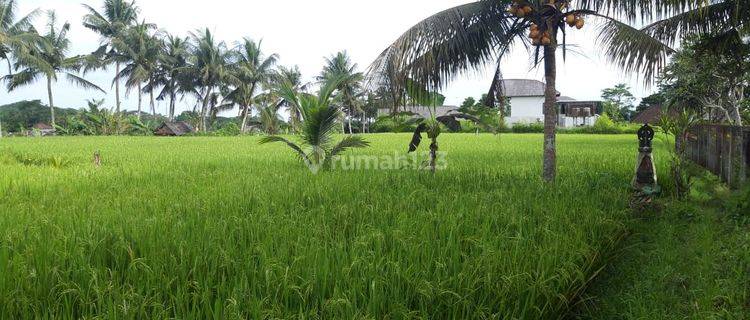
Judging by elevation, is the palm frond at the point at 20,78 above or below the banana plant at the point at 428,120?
above

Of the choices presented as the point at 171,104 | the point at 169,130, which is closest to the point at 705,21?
the point at 169,130

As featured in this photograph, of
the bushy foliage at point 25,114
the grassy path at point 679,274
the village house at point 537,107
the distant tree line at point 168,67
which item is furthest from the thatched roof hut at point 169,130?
the grassy path at point 679,274

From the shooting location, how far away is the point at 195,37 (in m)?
32.9

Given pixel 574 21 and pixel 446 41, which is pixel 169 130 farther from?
pixel 574 21

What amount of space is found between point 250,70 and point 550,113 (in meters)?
29.9

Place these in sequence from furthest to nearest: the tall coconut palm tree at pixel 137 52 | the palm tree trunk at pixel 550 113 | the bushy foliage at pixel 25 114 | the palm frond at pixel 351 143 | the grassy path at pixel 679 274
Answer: the bushy foliage at pixel 25 114 < the tall coconut palm tree at pixel 137 52 < the palm frond at pixel 351 143 < the palm tree trunk at pixel 550 113 < the grassy path at pixel 679 274

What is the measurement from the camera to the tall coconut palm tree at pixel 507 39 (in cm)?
568

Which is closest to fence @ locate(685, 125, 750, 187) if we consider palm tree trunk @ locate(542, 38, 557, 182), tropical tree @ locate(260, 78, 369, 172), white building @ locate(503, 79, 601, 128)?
palm tree trunk @ locate(542, 38, 557, 182)

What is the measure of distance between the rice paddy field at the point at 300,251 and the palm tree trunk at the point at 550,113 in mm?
732

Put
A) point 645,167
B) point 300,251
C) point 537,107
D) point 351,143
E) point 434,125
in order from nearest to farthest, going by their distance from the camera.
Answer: point 300,251, point 645,167, point 434,125, point 351,143, point 537,107

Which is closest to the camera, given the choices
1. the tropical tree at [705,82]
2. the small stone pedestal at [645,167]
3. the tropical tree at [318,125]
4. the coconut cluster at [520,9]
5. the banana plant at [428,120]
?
the small stone pedestal at [645,167]

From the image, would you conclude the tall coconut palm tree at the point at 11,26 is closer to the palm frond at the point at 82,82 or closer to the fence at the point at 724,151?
the palm frond at the point at 82,82

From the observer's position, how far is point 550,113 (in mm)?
6051

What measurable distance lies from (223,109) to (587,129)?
89.0 ft
